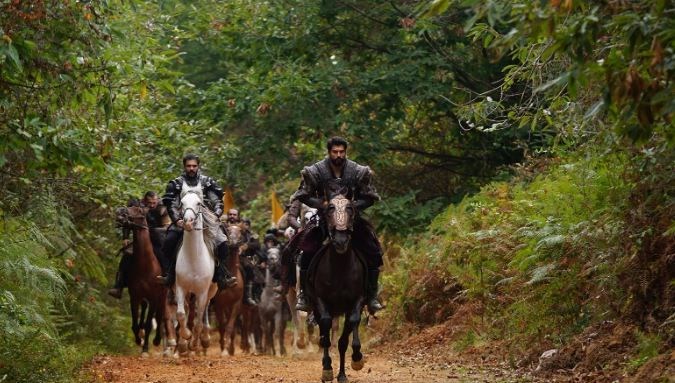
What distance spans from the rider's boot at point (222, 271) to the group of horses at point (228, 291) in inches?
7.3

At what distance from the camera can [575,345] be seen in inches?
524

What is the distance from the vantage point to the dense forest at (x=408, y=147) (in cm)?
1059

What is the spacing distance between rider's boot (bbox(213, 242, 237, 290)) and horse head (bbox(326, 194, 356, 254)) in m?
6.42

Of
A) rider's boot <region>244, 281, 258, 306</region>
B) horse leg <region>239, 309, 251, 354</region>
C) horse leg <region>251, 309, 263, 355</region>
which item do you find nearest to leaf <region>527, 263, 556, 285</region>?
rider's boot <region>244, 281, 258, 306</region>

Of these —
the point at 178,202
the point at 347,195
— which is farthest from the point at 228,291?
the point at 347,195

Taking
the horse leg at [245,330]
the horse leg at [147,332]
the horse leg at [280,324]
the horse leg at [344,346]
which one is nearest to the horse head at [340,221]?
the horse leg at [344,346]

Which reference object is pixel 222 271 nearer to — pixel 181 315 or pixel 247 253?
pixel 181 315

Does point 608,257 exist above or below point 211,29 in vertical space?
below

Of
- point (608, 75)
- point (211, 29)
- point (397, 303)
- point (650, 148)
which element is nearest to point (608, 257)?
point (650, 148)

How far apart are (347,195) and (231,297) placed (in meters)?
9.72

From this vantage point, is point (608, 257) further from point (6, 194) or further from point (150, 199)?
point (150, 199)

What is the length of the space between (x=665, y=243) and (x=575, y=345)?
186cm

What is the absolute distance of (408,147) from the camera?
1097 inches

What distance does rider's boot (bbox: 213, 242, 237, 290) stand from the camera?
19.3 metres
